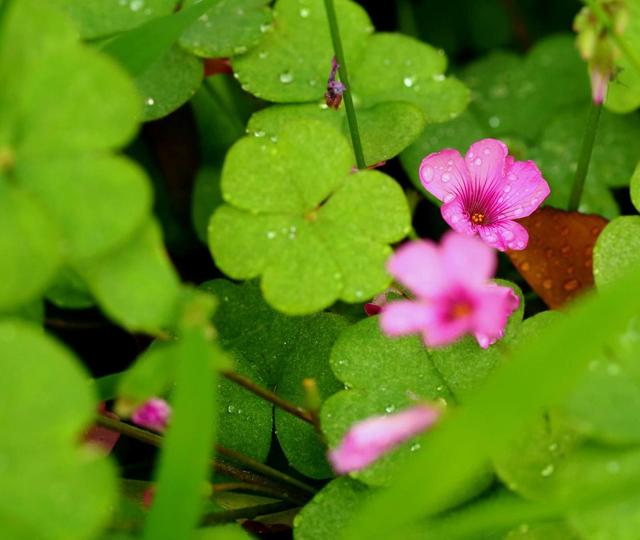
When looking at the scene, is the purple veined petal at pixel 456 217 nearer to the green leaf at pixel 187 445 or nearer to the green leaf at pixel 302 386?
the green leaf at pixel 302 386

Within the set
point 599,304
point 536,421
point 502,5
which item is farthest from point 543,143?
point 599,304

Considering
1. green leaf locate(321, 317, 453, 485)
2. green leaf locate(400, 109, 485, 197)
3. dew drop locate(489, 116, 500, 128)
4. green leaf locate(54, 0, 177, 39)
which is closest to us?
green leaf locate(321, 317, 453, 485)

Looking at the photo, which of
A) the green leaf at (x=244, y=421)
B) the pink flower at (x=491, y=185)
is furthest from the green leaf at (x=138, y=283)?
the pink flower at (x=491, y=185)

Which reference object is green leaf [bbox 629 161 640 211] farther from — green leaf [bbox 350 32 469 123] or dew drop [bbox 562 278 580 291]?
green leaf [bbox 350 32 469 123]

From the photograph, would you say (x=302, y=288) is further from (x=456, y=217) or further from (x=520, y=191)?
(x=520, y=191)

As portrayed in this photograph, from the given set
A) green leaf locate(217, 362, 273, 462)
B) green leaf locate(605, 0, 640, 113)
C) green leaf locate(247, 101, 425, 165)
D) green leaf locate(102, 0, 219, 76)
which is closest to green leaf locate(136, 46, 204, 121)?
green leaf locate(247, 101, 425, 165)

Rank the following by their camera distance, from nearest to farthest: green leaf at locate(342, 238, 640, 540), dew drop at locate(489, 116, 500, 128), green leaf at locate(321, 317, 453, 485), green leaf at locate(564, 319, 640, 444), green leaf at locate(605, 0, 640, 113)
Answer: green leaf at locate(342, 238, 640, 540) → green leaf at locate(564, 319, 640, 444) → green leaf at locate(321, 317, 453, 485) → green leaf at locate(605, 0, 640, 113) → dew drop at locate(489, 116, 500, 128)

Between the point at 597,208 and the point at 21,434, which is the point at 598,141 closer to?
the point at 597,208

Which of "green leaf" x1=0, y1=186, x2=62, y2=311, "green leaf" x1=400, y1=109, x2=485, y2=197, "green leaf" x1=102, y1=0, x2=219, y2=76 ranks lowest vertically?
"green leaf" x1=400, y1=109, x2=485, y2=197
